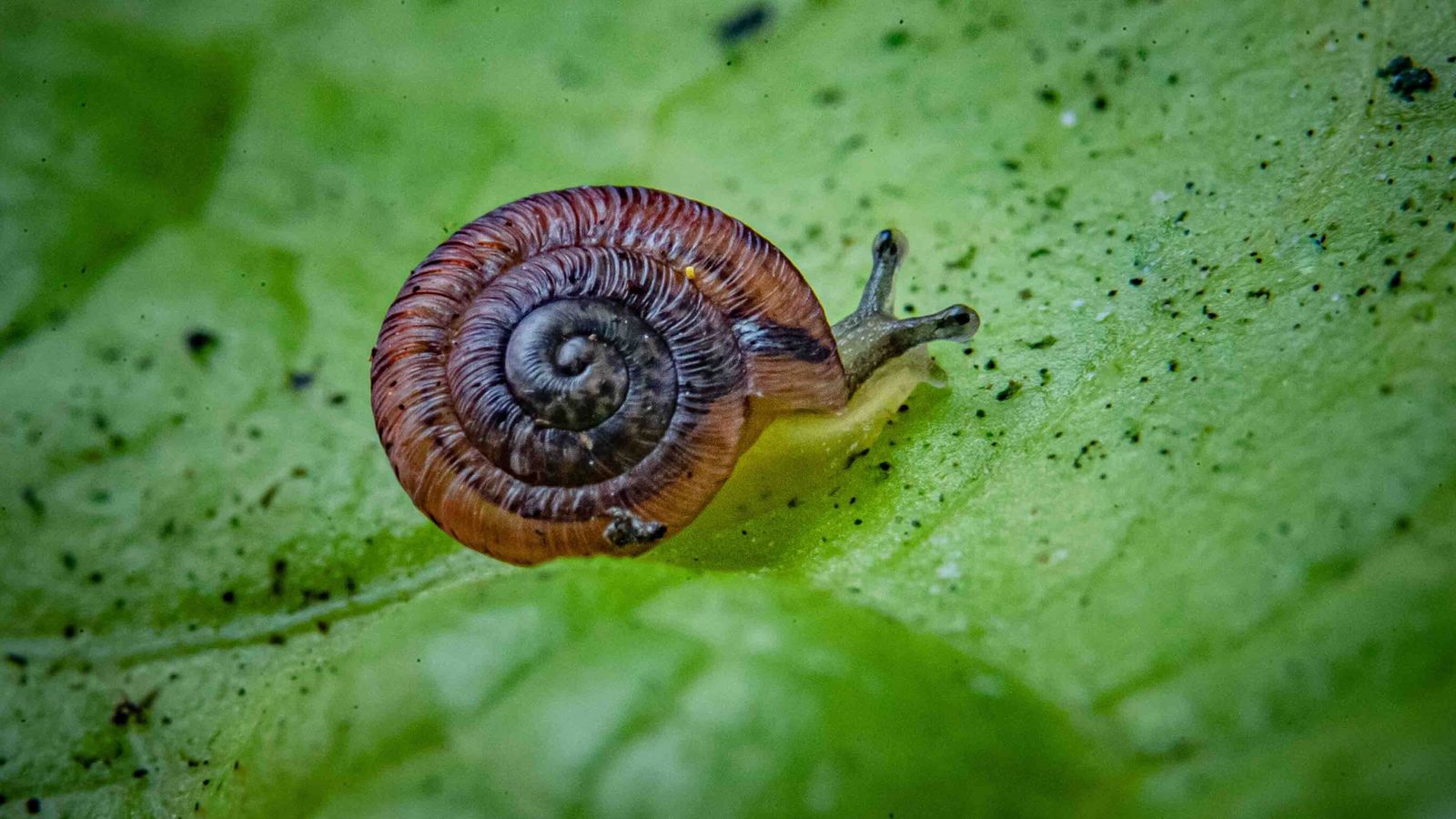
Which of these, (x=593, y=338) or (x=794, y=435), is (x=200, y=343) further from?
(x=794, y=435)

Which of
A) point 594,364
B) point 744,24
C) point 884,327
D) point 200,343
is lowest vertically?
point 200,343

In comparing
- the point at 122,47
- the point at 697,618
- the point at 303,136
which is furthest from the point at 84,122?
the point at 697,618

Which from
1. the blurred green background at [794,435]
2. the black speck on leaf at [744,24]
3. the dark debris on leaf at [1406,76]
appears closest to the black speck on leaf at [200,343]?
the blurred green background at [794,435]

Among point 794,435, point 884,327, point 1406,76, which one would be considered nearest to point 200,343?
point 794,435

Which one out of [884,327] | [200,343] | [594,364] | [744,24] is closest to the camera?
[594,364]

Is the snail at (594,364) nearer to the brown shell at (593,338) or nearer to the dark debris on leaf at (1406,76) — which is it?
the brown shell at (593,338)

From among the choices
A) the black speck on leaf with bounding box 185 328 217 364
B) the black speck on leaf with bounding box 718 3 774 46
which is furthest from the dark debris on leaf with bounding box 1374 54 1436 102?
the black speck on leaf with bounding box 185 328 217 364
